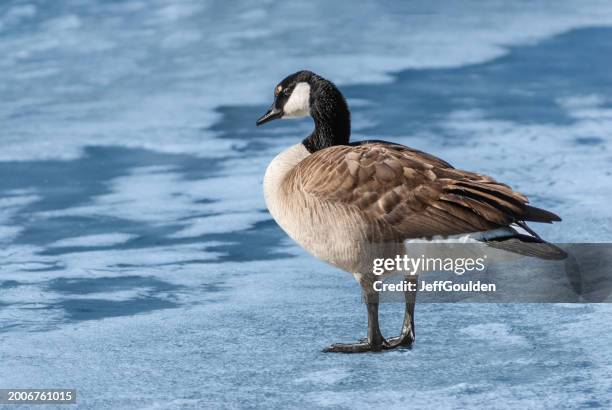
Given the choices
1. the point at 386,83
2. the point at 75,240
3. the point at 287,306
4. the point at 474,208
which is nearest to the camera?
the point at 474,208

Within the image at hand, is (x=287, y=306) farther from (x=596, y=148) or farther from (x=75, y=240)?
(x=596, y=148)

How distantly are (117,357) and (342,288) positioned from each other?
197 centimetres

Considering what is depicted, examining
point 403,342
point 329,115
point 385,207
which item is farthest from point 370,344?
point 329,115

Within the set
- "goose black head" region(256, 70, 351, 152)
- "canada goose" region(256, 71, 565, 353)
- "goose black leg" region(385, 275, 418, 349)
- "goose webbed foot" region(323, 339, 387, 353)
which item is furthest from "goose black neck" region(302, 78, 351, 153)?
"goose webbed foot" region(323, 339, 387, 353)

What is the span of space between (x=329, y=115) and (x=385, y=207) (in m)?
0.86

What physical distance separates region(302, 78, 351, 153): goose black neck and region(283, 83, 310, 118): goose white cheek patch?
6 cm

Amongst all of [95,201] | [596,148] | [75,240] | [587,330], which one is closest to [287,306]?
[587,330]

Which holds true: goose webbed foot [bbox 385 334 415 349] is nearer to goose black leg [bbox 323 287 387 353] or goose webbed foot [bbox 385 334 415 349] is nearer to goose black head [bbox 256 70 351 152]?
goose black leg [bbox 323 287 387 353]

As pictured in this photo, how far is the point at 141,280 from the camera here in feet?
31.5

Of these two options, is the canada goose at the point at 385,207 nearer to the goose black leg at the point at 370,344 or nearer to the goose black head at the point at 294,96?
the goose black leg at the point at 370,344

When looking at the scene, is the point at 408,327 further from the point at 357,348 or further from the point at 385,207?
the point at 385,207

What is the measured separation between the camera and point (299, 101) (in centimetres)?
791

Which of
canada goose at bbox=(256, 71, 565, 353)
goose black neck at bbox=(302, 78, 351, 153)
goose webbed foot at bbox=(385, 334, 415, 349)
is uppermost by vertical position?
goose black neck at bbox=(302, 78, 351, 153)

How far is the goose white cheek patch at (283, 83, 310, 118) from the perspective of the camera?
7.87 metres
